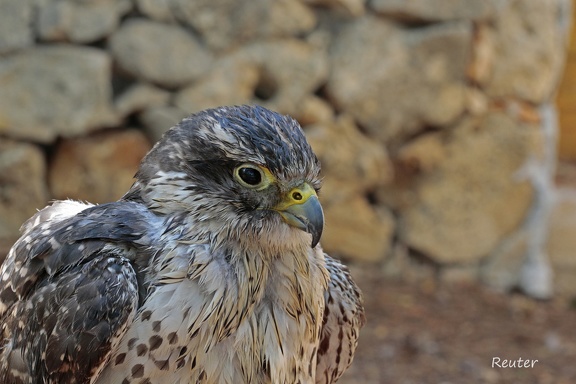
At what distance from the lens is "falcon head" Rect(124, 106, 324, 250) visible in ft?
6.57

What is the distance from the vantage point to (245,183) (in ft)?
6.63

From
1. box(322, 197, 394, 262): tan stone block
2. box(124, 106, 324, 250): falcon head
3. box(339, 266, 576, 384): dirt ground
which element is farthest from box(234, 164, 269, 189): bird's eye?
box(322, 197, 394, 262): tan stone block

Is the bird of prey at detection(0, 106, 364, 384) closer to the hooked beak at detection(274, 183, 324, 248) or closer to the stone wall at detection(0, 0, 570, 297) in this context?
the hooked beak at detection(274, 183, 324, 248)

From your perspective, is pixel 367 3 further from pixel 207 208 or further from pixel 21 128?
pixel 207 208

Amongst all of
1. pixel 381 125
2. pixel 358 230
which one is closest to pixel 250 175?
pixel 381 125

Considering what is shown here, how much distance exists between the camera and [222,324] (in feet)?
6.63

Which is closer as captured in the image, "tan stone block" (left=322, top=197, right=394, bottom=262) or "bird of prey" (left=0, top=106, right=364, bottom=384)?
"bird of prey" (left=0, top=106, right=364, bottom=384)

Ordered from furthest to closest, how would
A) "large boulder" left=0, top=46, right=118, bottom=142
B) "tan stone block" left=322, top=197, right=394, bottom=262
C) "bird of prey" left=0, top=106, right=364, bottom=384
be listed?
1. "tan stone block" left=322, top=197, right=394, bottom=262
2. "large boulder" left=0, top=46, right=118, bottom=142
3. "bird of prey" left=0, top=106, right=364, bottom=384

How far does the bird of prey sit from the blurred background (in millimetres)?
2831

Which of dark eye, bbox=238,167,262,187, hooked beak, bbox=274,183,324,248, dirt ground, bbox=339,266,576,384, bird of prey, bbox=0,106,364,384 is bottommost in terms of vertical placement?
bird of prey, bbox=0,106,364,384

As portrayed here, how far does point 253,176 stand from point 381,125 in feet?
11.8

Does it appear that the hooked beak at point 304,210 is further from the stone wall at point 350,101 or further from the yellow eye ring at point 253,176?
the stone wall at point 350,101

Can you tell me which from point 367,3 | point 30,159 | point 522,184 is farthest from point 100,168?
point 522,184

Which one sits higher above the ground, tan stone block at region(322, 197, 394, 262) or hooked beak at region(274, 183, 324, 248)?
tan stone block at region(322, 197, 394, 262)
